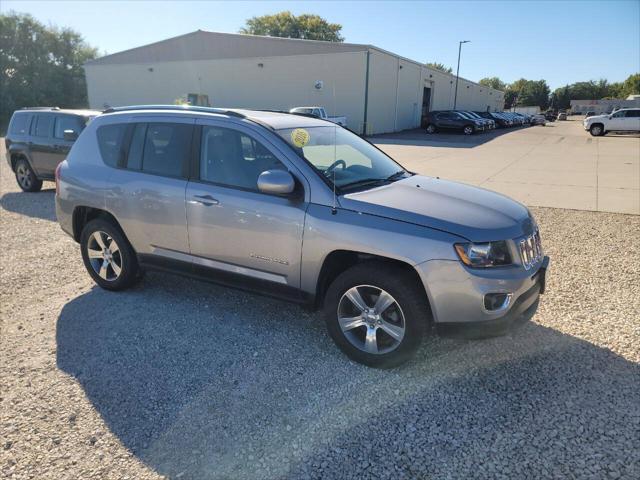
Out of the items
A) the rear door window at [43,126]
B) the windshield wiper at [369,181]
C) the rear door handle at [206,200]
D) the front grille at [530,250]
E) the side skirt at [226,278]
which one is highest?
the rear door window at [43,126]

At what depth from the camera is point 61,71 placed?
46125 millimetres

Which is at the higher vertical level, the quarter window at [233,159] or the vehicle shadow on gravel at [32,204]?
the quarter window at [233,159]

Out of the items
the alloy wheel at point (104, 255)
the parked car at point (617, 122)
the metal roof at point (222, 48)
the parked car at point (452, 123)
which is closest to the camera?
the alloy wheel at point (104, 255)

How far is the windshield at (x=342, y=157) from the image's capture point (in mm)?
3494

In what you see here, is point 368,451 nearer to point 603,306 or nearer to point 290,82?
point 603,306

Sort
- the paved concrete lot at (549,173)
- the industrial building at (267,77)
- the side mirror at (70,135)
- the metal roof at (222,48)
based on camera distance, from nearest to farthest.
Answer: the side mirror at (70,135) < the paved concrete lot at (549,173) < the industrial building at (267,77) < the metal roof at (222,48)

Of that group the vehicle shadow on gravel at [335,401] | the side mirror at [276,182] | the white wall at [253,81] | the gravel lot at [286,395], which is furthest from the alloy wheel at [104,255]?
the white wall at [253,81]

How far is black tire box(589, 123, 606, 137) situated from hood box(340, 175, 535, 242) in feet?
116

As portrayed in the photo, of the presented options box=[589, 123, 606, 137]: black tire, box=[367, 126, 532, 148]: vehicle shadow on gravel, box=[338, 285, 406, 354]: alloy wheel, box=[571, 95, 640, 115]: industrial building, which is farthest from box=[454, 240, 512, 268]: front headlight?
box=[571, 95, 640, 115]: industrial building

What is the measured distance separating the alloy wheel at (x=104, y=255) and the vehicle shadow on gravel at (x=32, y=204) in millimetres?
3691

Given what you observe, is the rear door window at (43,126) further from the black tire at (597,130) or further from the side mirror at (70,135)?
the black tire at (597,130)

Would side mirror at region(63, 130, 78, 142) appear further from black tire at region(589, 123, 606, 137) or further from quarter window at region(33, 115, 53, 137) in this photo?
black tire at region(589, 123, 606, 137)

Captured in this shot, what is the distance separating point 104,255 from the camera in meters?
4.55

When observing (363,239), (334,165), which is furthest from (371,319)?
(334,165)
